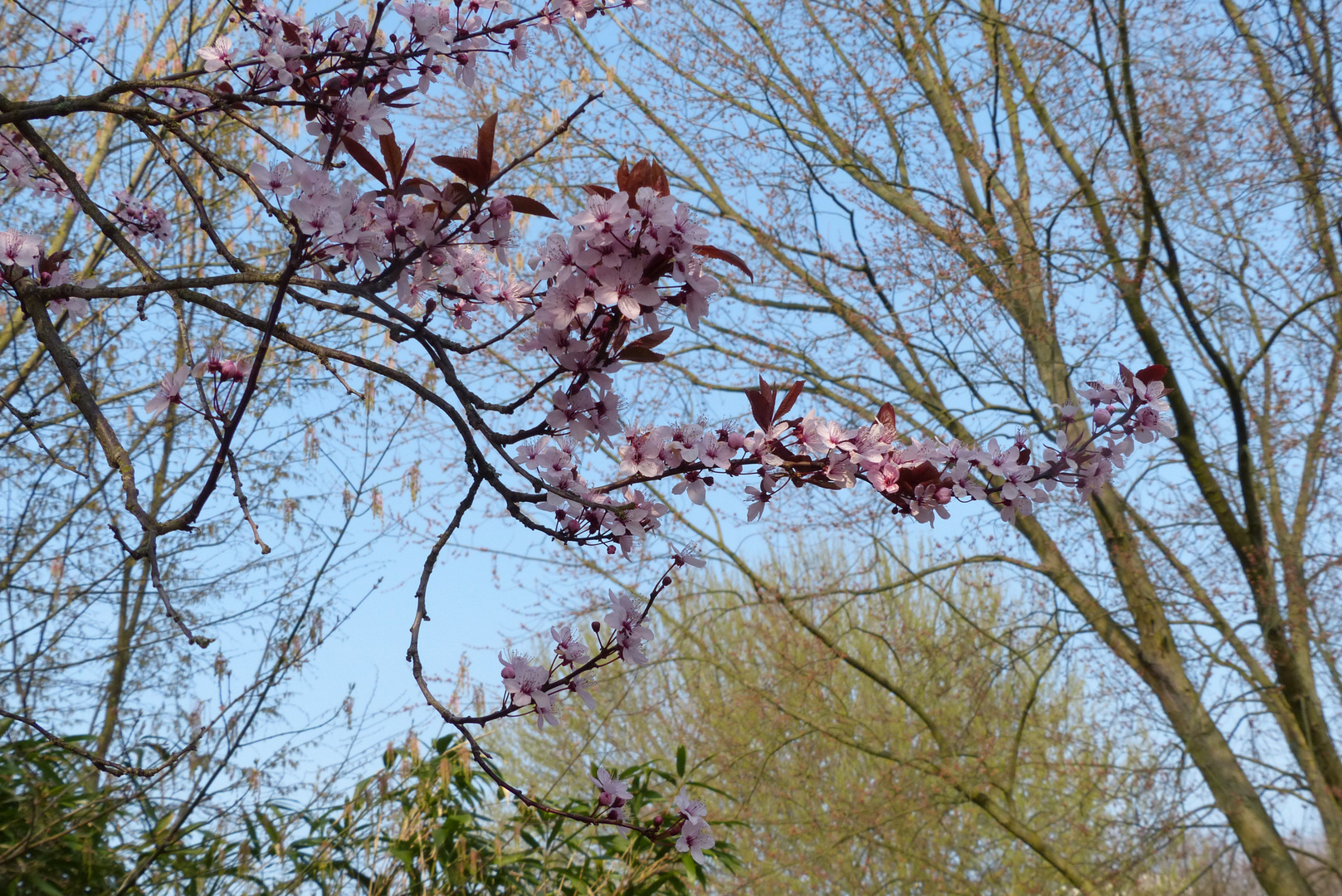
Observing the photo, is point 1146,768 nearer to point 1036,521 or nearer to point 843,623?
point 1036,521

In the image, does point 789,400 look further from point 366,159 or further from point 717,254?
point 366,159

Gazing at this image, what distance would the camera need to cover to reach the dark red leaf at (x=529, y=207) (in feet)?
3.65

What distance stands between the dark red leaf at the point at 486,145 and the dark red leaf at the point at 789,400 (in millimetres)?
423

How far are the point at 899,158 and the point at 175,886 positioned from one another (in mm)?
4137

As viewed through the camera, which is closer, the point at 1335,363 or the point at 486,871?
the point at 486,871

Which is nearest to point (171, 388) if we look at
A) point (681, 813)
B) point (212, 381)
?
point (212, 381)

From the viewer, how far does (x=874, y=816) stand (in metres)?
4.54

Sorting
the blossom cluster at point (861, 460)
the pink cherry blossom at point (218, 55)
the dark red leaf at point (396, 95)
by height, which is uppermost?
the pink cherry blossom at point (218, 55)

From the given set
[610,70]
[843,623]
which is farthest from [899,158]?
[843,623]

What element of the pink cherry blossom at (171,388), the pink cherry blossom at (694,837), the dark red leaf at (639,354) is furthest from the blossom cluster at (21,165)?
the pink cherry blossom at (694,837)

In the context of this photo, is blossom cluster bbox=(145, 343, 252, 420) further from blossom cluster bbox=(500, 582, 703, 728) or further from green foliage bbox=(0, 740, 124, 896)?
green foliage bbox=(0, 740, 124, 896)

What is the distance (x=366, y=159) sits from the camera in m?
1.14

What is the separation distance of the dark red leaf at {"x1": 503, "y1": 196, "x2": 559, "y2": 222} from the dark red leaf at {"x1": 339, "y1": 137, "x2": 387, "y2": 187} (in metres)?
0.15

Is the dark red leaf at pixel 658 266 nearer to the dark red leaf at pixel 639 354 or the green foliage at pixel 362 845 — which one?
the dark red leaf at pixel 639 354
